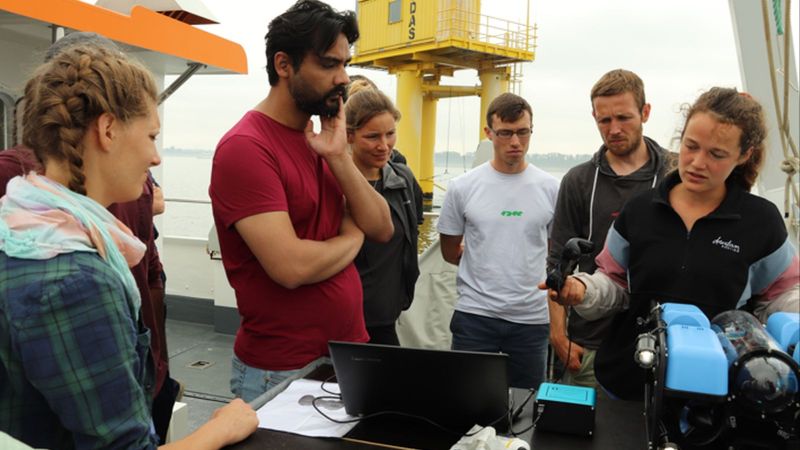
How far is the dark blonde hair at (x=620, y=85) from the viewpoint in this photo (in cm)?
237

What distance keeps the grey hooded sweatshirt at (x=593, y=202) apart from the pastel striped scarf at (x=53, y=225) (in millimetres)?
1773

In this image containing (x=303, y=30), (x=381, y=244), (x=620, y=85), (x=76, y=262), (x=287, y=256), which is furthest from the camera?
(x=381, y=244)

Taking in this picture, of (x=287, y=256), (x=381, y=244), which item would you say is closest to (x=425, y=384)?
(x=287, y=256)

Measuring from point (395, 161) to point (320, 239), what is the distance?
1200mm

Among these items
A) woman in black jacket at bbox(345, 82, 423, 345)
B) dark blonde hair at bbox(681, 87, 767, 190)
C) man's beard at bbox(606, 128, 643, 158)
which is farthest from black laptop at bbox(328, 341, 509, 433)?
man's beard at bbox(606, 128, 643, 158)

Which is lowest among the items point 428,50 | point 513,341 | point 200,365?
point 200,365

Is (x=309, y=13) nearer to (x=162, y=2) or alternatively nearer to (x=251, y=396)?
(x=251, y=396)

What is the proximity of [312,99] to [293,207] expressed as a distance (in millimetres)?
316

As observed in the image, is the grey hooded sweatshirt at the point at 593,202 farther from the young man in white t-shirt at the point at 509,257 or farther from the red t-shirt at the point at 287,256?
the red t-shirt at the point at 287,256

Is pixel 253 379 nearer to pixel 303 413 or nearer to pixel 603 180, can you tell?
pixel 303 413

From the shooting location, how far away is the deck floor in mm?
3998

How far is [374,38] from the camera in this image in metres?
19.0

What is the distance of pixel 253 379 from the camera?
1694 millimetres

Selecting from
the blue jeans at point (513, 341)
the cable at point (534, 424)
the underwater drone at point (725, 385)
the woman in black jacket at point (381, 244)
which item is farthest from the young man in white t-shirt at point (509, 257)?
the underwater drone at point (725, 385)
